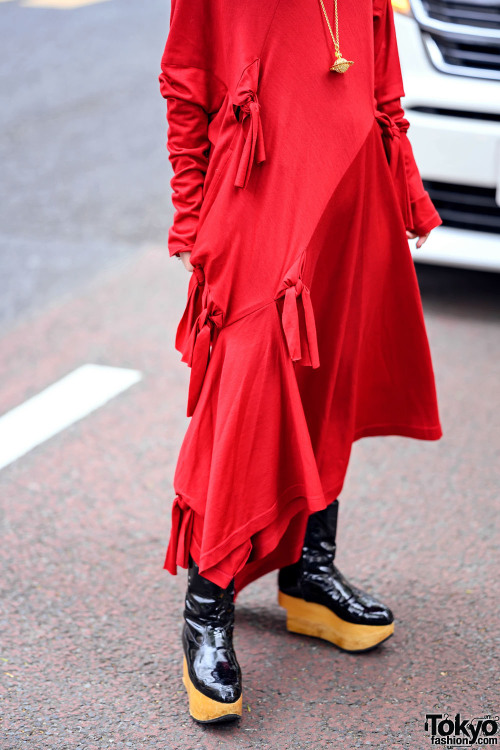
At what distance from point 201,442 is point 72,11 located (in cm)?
1101

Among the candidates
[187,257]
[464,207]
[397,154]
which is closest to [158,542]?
[187,257]

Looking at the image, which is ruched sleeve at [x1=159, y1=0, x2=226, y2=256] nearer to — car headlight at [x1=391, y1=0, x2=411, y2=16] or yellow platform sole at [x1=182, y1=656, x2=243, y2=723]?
yellow platform sole at [x1=182, y1=656, x2=243, y2=723]

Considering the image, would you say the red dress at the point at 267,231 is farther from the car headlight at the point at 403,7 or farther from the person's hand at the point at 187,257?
the car headlight at the point at 403,7

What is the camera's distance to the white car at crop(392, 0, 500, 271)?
439 cm

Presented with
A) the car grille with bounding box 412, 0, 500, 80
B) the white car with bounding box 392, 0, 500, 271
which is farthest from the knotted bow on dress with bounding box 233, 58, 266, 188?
the car grille with bounding box 412, 0, 500, 80

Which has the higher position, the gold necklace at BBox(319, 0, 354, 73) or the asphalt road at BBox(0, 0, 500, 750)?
the gold necklace at BBox(319, 0, 354, 73)

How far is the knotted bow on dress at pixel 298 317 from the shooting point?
81.4 inches

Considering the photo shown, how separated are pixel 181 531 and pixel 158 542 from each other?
0.84 m

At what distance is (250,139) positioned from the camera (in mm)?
2014

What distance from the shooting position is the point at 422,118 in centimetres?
445

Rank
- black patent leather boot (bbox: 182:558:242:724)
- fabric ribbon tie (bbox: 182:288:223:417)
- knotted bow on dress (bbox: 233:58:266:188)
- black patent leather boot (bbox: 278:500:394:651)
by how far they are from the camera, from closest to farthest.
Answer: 1. knotted bow on dress (bbox: 233:58:266:188)
2. fabric ribbon tie (bbox: 182:288:223:417)
3. black patent leather boot (bbox: 182:558:242:724)
4. black patent leather boot (bbox: 278:500:394:651)

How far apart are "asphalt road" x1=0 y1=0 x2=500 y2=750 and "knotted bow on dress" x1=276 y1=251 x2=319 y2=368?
0.86m

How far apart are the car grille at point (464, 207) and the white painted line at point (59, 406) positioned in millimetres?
1634

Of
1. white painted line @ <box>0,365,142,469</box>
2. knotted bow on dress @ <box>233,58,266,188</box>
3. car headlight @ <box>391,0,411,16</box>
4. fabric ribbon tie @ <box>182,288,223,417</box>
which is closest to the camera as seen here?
knotted bow on dress @ <box>233,58,266,188</box>
